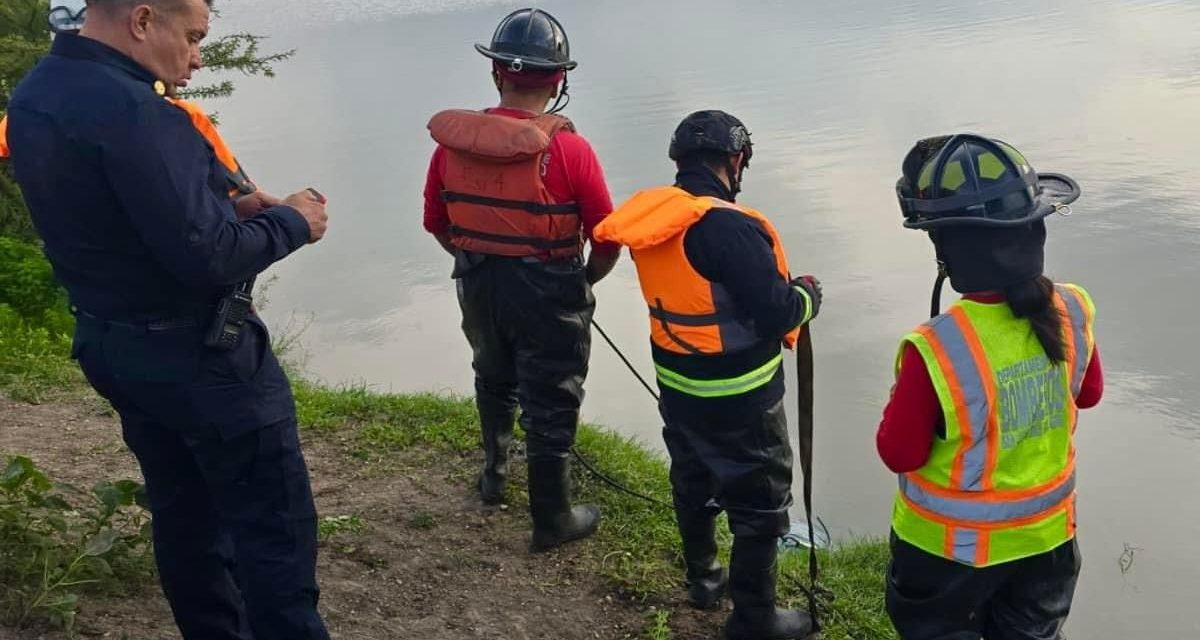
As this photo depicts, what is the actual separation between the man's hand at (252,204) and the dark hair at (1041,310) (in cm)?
185

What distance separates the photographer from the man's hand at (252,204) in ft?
9.64

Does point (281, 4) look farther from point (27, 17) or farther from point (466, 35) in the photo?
point (27, 17)

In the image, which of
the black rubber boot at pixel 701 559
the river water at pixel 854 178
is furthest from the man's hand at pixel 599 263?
the river water at pixel 854 178

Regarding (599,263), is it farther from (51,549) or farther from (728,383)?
(51,549)

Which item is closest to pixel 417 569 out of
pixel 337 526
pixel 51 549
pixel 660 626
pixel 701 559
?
pixel 337 526

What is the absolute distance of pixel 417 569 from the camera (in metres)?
4.46

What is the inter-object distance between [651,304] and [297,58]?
15715 mm

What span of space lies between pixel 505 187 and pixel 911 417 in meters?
1.89

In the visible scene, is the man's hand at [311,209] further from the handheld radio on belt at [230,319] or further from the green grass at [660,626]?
the green grass at [660,626]

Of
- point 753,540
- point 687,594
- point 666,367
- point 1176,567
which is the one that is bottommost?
point 1176,567

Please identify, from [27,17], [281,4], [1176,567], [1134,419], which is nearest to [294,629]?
[1176,567]

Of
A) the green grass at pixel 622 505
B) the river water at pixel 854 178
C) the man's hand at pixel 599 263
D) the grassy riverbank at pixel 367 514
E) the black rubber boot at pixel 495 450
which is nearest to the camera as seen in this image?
the grassy riverbank at pixel 367 514

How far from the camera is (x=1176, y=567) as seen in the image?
204 inches

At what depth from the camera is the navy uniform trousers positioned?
280 centimetres
